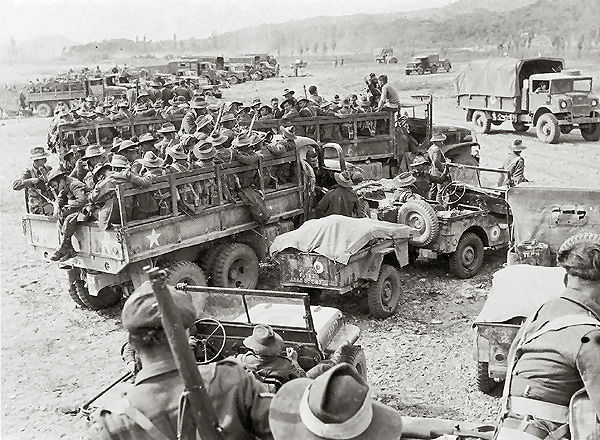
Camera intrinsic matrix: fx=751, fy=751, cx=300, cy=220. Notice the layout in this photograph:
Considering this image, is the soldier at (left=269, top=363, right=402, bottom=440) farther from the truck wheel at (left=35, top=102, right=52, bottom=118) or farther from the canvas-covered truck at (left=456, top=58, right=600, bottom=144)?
the truck wheel at (left=35, top=102, right=52, bottom=118)

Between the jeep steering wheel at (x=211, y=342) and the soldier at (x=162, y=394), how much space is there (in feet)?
9.82

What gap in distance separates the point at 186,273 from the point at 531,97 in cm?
1503

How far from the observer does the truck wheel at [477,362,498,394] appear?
22.1 feet

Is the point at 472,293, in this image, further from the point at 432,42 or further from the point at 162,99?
the point at 432,42

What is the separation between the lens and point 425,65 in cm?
4244

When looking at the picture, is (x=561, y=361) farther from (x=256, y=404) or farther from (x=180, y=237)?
(x=180, y=237)

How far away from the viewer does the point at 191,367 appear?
2.32 metres

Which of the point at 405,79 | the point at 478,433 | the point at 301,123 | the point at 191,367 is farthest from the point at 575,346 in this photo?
the point at 405,79

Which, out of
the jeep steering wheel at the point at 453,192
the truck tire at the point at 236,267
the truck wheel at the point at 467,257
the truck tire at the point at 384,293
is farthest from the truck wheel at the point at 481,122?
the truck tire at the point at 384,293

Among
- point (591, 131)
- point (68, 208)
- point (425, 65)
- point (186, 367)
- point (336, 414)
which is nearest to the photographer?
point (336, 414)

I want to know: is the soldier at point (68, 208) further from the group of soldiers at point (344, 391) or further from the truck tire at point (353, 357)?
the group of soldiers at point (344, 391)

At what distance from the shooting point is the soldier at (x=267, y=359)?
16.1 ft

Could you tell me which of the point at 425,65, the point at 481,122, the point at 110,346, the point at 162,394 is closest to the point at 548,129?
the point at 481,122

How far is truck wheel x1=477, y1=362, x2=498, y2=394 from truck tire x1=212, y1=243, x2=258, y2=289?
3812mm
